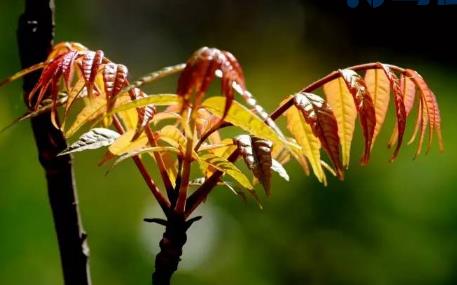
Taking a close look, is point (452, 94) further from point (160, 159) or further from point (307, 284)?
point (160, 159)

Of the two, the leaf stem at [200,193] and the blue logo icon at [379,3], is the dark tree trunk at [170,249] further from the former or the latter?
the blue logo icon at [379,3]

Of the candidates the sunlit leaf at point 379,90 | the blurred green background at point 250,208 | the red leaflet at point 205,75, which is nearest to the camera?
the red leaflet at point 205,75

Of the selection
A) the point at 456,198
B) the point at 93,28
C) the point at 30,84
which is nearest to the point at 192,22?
the point at 93,28

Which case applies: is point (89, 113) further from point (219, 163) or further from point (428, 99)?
point (428, 99)

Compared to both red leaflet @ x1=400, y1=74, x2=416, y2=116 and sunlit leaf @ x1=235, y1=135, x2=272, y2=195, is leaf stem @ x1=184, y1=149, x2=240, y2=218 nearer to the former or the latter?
sunlit leaf @ x1=235, y1=135, x2=272, y2=195

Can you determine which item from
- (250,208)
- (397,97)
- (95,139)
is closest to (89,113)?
(95,139)

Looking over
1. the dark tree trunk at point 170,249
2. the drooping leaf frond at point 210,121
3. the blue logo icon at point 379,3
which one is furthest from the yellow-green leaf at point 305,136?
the blue logo icon at point 379,3

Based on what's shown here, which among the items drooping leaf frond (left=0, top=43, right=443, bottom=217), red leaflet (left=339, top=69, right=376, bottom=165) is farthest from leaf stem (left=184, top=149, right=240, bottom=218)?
red leaflet (left=339, top=69, right=376, bottom=165)
